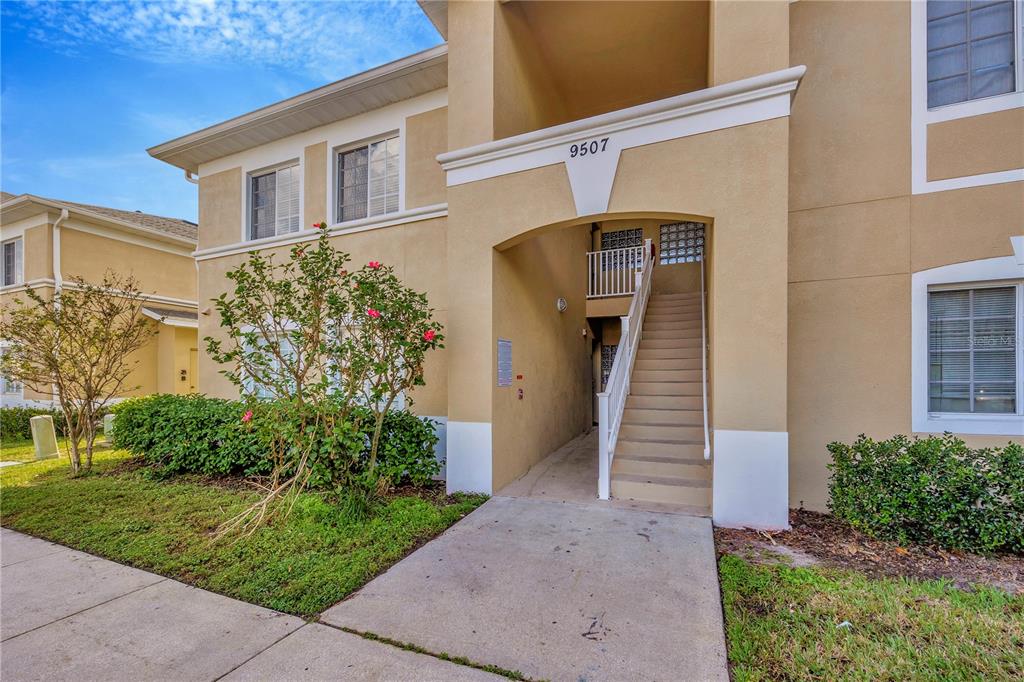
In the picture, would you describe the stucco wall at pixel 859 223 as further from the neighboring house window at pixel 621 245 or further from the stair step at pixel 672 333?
the neighboring house window at pixel 621 245

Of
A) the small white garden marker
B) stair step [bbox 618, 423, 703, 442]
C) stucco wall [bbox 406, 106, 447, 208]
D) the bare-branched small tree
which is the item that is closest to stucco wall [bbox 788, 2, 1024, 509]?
stair step [bbox 618, 423, 703, 442]

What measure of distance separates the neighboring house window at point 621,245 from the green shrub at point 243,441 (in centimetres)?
695

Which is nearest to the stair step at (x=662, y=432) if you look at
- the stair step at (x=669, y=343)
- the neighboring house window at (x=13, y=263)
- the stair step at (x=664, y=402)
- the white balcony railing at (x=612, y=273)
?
the stair step at (x=664, y=402)

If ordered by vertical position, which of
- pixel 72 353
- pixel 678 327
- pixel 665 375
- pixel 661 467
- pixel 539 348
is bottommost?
pixel 661 467

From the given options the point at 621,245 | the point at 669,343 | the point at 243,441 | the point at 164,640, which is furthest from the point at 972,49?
the point at 243,441

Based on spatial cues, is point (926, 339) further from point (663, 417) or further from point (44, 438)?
point (44, 438)

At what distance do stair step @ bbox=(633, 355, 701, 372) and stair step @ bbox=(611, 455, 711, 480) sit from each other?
2.25 m

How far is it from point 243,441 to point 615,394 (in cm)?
564

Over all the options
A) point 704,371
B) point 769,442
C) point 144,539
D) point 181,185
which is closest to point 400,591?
point 144,539

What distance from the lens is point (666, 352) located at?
7.84 m

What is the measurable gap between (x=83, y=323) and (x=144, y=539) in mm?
5102

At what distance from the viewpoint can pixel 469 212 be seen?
5.82 metres

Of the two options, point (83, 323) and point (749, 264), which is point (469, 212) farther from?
point (83, 323)

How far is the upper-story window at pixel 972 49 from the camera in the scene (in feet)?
15.1
